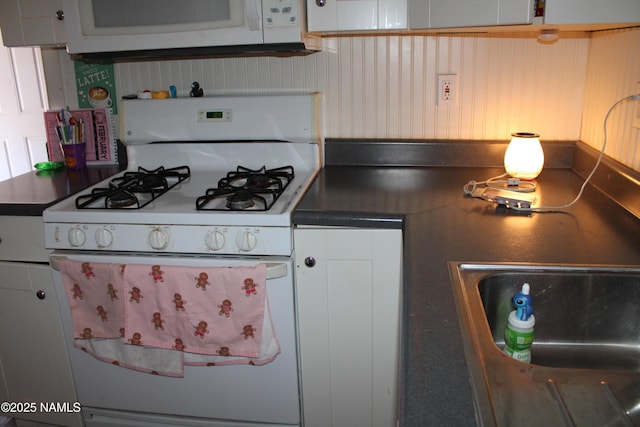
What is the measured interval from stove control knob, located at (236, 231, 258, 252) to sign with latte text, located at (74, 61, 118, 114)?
3.40 feet

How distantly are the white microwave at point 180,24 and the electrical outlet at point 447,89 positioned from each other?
575 millimetres

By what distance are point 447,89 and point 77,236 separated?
135 cm

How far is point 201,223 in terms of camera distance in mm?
1523

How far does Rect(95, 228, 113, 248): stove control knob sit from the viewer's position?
61.9 inches

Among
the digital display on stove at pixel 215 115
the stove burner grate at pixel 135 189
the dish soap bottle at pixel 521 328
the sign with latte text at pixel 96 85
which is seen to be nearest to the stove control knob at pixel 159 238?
the stove burner grate at pixel 135 189

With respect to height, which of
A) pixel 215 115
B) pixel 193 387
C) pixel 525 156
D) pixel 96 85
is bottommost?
pixel 193 387

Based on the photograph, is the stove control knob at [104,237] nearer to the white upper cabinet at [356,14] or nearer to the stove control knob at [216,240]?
the stove control knob at [216,240]

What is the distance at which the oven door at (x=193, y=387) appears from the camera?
159 centimetres

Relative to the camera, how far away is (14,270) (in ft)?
5.70

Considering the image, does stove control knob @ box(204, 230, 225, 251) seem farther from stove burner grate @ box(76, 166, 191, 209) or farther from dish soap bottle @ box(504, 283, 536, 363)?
dish soap bottle @ box(504, 283, 536, 363)

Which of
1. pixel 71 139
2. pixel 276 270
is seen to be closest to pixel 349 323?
pixel 276 270

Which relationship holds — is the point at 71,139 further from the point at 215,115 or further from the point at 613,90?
the point at 613,90

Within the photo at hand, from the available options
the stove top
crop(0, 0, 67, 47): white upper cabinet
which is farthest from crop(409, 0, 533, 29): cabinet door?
crop(0, 0, 67, 47): white upper cabinet

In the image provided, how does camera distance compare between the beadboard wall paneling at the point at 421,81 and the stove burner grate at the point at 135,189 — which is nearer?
the stove burner grate at the point at 135,189
